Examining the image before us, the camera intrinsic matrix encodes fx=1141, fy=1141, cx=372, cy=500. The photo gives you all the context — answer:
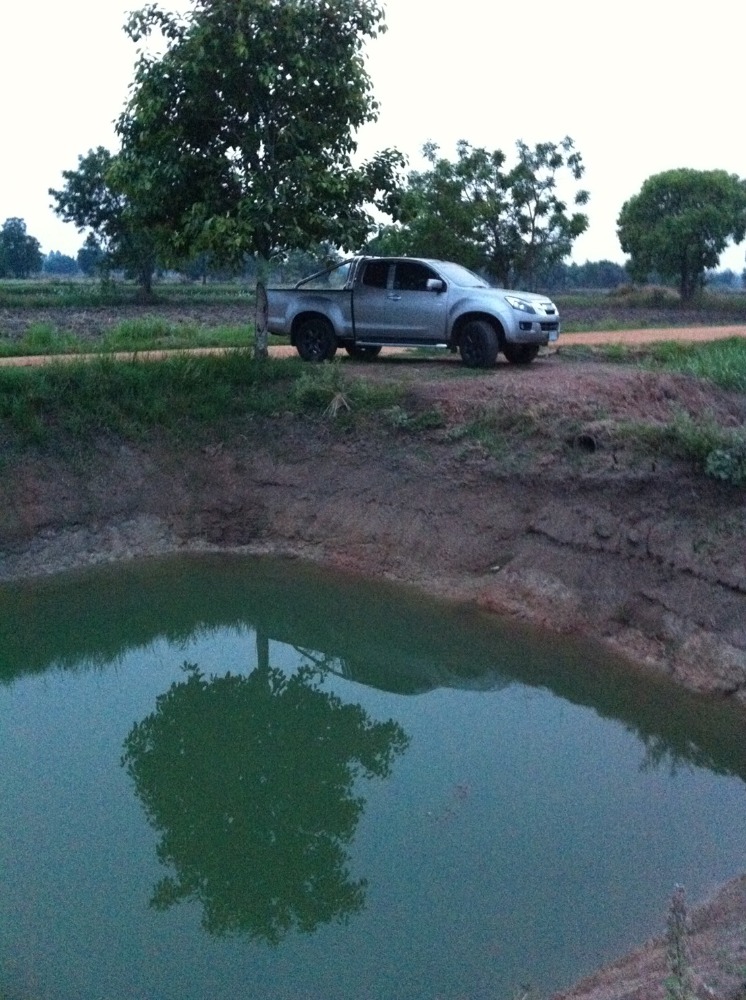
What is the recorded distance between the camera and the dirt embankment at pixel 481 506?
1157cm

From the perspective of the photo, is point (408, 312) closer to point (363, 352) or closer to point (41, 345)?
point (363, 352)

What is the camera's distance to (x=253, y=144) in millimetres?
15328

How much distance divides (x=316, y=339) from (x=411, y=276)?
67.3 inches

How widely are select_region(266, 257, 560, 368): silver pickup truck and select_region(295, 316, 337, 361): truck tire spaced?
15 mm

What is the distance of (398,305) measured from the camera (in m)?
16.5

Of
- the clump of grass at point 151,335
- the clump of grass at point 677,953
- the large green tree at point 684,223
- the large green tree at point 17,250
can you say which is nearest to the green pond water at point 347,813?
the clump of grass at point 677,953

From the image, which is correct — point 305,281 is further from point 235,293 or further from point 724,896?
point 235,293

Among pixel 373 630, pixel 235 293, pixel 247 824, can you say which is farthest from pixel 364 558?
pixel 235 293

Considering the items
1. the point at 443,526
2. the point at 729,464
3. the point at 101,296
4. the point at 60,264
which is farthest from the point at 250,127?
the point at 60,264

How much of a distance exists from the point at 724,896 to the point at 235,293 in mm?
42383

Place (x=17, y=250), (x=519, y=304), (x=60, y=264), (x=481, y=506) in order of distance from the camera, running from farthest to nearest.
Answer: (x=60, y=264) → (x=17, y=250) → (x=519, y=304) → (x=481, y=506)

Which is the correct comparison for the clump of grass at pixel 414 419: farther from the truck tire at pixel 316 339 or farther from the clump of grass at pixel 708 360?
the clump of grass at pixel 708 360

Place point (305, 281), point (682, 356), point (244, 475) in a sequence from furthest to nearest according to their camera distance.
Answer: point (682, 356), point (305, 281), point (244, 475)

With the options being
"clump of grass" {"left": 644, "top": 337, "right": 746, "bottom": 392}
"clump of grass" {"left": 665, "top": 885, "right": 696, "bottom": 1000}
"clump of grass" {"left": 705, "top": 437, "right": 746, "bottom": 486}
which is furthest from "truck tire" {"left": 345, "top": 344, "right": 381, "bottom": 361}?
"clump of grass" {"left": 665, "top": 885, "right": 696, "bottom": 1000}
